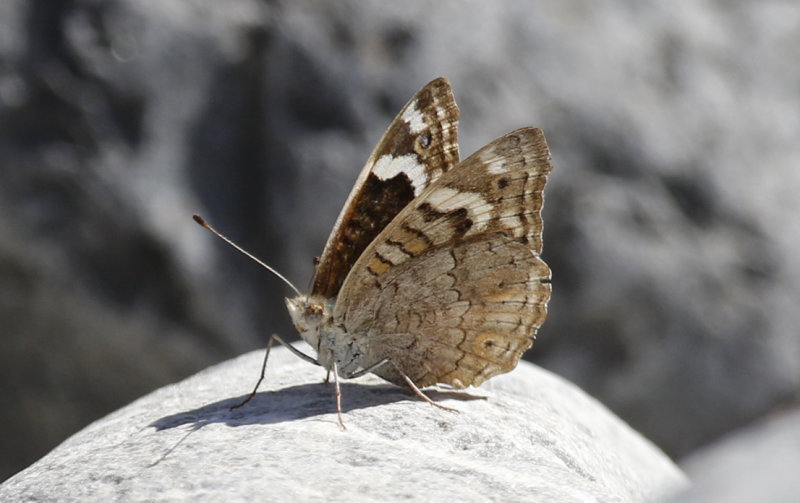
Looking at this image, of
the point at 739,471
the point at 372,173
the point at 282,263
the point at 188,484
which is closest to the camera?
the point at 739,471

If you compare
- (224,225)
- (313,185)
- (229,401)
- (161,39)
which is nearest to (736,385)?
(313,185)

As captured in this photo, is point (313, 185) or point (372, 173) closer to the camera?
point (372, 173)

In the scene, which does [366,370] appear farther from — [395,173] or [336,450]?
[395,173]

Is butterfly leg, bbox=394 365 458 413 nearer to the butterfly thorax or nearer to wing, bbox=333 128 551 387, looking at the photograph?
wing, bbox=333 128 551 387

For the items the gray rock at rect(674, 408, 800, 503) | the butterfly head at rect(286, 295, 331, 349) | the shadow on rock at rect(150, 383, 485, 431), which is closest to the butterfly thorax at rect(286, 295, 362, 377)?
the butterfly head at rect(286, 295, 331, 349)

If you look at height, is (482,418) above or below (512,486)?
above

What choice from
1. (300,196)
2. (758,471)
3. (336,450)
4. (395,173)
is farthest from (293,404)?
(300,196)

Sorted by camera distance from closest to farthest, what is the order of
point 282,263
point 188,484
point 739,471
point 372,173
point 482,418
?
point 739,471, point 188,484, point 482,418, point 372,173, point 282,263

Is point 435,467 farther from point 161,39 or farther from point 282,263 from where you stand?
point 161,39
